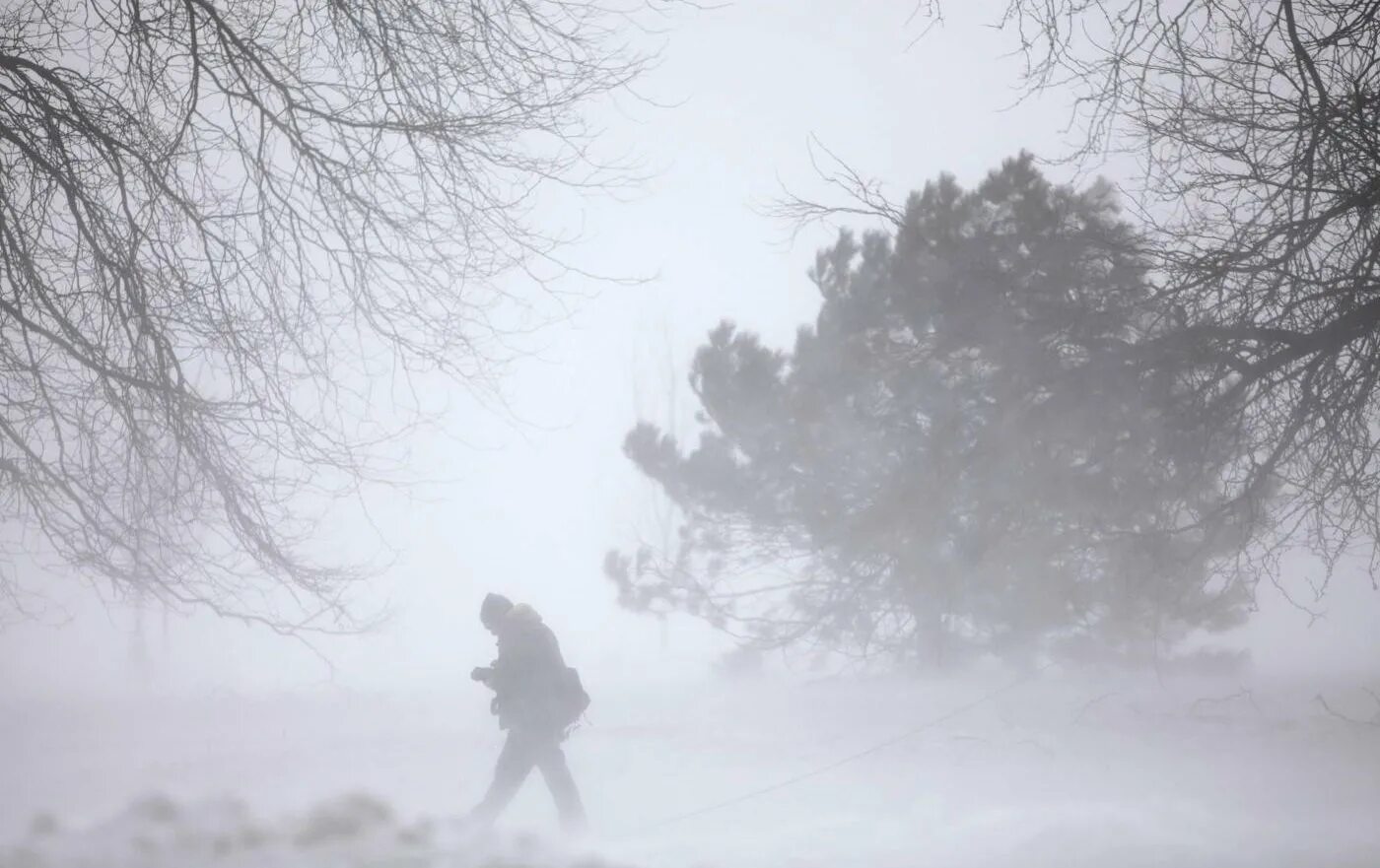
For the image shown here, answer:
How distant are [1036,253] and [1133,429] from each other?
1488mm

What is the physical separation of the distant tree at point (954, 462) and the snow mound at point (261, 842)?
424 centimetres

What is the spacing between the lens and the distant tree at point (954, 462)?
5.54 meters

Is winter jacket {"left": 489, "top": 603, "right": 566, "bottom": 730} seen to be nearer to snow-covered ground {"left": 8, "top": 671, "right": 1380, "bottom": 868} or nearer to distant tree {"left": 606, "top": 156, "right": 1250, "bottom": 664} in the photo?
snow-covered ground {"left": 8, "top": 671, "right": 1380, "bottom": 868}

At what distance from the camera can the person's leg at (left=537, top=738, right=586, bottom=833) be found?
294 centimetres

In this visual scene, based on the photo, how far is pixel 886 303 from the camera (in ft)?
28.7

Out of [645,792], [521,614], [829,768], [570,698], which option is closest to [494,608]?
[521,614]

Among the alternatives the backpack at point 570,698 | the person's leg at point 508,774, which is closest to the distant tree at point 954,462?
the backpack at point 570,698

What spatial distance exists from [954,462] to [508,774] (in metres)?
4.07

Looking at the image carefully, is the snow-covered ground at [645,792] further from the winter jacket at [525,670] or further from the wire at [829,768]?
the winter jacket at [525,670]

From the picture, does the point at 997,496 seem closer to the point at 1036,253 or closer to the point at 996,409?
the point at 996,409

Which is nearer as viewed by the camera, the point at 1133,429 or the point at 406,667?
the point at 406,667

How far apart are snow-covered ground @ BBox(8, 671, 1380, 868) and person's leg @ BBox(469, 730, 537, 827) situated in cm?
6

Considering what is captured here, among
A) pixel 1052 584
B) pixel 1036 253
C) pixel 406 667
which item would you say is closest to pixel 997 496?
pixel 1052 584

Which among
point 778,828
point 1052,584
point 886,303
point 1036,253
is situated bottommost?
point 778,828
